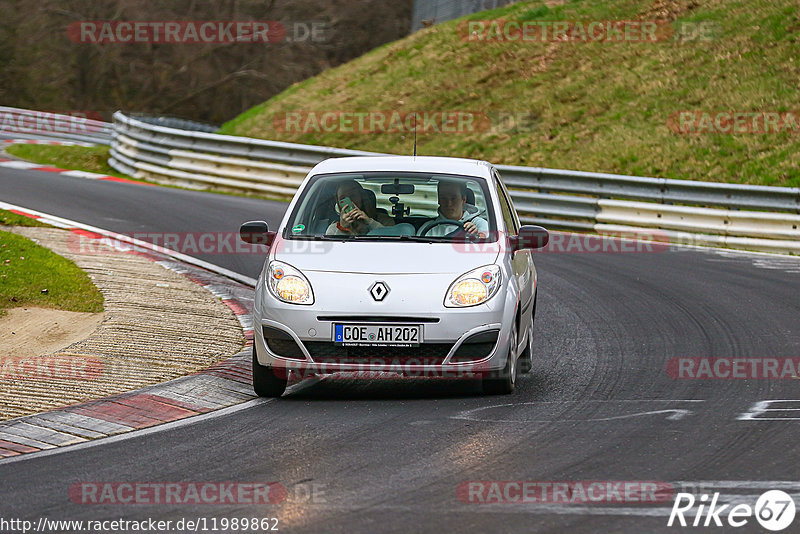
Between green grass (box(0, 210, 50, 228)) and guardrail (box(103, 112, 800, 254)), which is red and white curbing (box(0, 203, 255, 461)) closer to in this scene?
green grass (box(0, 210, 50, 228))

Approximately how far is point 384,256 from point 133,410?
191cm

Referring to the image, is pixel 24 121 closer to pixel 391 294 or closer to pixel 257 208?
pixel 257 208

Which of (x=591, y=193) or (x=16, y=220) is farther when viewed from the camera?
(x=591, y=193)

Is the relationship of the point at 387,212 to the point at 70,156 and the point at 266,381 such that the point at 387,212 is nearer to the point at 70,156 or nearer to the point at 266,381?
the point at 266,381

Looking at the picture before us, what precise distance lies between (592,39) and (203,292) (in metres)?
19.0

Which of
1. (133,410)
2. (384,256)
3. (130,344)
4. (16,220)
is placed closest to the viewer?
(133,410)

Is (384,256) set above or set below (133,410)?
above

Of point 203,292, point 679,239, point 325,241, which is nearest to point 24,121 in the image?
point 679,239

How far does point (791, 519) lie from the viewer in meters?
5.29

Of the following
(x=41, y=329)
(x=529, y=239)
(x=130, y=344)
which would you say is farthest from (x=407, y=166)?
(x=41, y=329)

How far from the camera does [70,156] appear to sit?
27906 mm

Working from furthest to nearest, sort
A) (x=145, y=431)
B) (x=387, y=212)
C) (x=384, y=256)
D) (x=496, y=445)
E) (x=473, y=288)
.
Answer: (x=387, y=212) → (x=384, y=256) → (x=473, y=288) → (x=145, y=431) → (x=496, y=445)

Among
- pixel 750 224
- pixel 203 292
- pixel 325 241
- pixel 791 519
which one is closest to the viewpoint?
pixel 791 519

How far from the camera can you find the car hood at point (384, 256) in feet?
26.4
